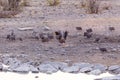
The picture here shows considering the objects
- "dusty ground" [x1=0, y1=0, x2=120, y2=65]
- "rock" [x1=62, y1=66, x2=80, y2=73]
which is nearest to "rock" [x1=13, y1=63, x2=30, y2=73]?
"dusty ground" [x1=0, y1=0, x2=120, y2=65]

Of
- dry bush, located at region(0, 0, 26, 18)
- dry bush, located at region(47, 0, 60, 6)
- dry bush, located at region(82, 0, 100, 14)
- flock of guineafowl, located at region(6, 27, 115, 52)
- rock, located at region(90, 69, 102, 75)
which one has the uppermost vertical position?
dry bush, located at region(47, 0, 60, 6)

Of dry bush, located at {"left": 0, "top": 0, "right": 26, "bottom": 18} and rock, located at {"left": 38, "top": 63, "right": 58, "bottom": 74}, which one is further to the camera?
dry bush, located at {"left": 0, "top": 0, "right": 26, "bottom": 18}

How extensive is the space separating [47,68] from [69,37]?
3225 millimetres

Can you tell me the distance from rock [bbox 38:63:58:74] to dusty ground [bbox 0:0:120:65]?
1.95 ft

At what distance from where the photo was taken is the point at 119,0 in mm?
24062

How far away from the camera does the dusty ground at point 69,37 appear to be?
1157cm

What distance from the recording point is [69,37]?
13625 millimetres

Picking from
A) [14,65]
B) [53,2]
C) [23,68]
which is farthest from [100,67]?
[53,2]

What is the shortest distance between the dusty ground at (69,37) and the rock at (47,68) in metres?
0.59

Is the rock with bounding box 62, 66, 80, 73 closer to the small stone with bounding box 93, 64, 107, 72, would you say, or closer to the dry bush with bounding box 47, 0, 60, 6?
the small stone with bounding box 93, 64, 107, 72

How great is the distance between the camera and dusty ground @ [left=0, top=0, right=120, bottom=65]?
11.6 meters

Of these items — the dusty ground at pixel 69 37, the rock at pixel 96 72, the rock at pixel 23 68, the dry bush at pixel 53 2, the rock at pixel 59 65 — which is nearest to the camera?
the rock at pixel 96 72

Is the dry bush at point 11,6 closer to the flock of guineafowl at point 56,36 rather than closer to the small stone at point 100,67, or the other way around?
the flock of guineafowl at point 56,36

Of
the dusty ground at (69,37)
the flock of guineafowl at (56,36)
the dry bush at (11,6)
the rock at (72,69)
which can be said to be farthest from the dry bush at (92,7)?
the rock at (72,69)
